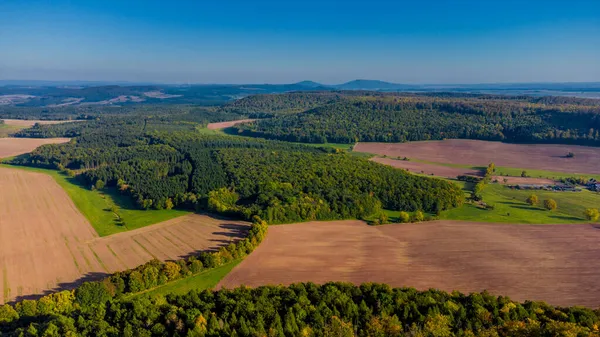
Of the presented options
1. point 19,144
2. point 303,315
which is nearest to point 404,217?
point 303,315

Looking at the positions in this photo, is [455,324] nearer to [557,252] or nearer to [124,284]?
[557,252]

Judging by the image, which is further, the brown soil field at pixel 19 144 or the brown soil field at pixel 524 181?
the brown soil field at pixel 19 144

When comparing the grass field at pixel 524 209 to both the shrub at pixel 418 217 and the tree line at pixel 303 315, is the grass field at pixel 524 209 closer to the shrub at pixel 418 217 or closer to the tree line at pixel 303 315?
the shrub at pixel 418 217

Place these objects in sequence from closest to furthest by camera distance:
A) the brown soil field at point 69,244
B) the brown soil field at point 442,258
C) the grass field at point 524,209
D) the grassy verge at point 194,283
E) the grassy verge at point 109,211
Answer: the grassy verge at point 194,283 → the brown soil field at point 442,258 → the brown soil field at point 69,244 → the grassy verge at point 109,211 → the grass field at point 524,209

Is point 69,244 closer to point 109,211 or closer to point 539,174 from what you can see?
point 109,211

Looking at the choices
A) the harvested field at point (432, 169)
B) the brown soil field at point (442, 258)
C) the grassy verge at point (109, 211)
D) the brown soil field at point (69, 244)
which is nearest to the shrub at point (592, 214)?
the brown soil field at point (442, 258)

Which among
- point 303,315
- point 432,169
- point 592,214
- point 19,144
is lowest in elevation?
point 303,315
